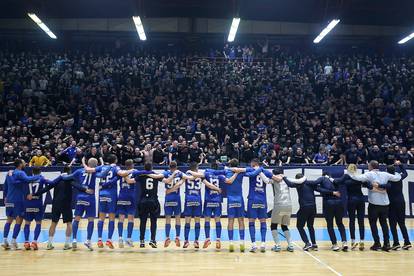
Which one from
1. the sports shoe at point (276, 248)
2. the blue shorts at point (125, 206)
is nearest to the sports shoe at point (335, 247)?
the sports shoe at point (276, 248)

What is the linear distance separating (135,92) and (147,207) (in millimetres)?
16539

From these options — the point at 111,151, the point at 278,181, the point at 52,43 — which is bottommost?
the point at 278,181

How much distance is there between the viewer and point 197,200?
13633mm

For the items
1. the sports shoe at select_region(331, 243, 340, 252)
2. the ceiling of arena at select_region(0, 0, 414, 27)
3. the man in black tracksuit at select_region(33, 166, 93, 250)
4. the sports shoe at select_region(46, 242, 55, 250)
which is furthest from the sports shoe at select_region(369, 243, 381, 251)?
the ceiling of arena at select_region(0, 0, 414, 27)

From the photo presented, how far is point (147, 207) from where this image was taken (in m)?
13.5

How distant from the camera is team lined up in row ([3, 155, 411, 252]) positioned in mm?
13461

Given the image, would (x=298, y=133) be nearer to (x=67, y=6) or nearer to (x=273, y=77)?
(x=273, y=77)

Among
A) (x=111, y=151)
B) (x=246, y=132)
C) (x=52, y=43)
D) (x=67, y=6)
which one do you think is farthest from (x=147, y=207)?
(x=52, y=43)

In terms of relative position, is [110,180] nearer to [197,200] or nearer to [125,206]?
[125,206]

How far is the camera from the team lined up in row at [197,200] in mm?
13461

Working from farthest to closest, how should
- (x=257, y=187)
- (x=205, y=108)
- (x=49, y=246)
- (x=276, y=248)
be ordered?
(x=205, y=108)
(x=49, y=246)
(x=257, y=187)
(x=276, y=248)

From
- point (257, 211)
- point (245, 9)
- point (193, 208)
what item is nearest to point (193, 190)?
point (193, 208)

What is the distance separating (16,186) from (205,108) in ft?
47.9

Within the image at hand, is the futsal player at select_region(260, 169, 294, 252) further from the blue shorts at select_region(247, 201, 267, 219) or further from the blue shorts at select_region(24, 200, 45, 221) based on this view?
the blue shorts at select_region(24, 200, 45, 221)
